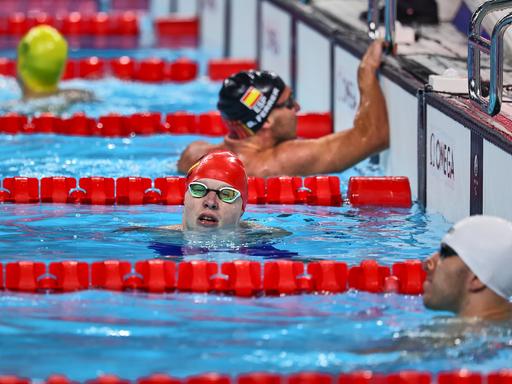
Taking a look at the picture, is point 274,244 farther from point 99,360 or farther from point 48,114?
point 48,114

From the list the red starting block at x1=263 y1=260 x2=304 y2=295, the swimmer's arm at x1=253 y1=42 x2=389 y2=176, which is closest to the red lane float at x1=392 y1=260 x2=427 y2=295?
the red starting block at x1=263 y1=260 x2=304 y2=295

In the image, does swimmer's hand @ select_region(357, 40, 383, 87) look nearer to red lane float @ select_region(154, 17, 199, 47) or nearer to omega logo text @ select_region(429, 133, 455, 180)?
omega logo text @ select_region(429, 133, 455, 180)

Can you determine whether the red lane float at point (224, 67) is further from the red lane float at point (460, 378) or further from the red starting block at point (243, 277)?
the red lane float at point (460, 378)

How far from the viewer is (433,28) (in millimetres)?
8070

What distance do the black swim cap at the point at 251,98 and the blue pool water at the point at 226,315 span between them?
529 mm

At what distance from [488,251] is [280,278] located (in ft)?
3.19

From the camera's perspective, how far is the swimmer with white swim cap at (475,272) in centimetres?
409

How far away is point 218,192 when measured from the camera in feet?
17.4

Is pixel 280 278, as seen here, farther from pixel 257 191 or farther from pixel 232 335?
pixel 257 191

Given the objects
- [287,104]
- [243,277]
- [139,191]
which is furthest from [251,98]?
[243,277]

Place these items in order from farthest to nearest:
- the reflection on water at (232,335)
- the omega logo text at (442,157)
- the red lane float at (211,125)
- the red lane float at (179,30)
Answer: the red lane float at (179,30) → the red lane float at (211,125) → the omega logo text at (442,157) → the reflection on water at (232,335)

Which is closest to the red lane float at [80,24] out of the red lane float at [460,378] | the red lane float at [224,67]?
the red lane float at [224,67]

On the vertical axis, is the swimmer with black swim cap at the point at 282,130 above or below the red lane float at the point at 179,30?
below

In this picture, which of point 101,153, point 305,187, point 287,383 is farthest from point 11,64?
point 287,383
